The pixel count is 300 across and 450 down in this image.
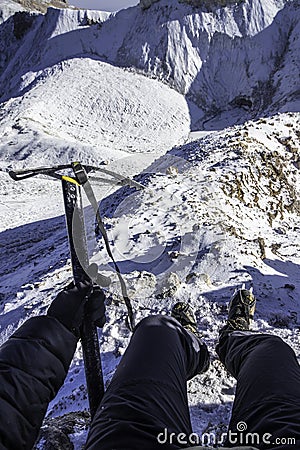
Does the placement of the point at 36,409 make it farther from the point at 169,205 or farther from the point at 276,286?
the point at 169,205

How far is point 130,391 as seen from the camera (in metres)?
1.72

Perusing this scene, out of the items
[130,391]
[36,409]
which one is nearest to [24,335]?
[36,409]

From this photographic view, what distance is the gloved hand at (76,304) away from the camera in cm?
192

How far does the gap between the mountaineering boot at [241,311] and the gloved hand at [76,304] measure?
5.31ft

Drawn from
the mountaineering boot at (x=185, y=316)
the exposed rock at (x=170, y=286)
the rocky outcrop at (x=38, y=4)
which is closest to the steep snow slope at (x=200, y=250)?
the exposed rock at (x=170, y=286)

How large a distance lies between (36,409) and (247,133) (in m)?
7.85

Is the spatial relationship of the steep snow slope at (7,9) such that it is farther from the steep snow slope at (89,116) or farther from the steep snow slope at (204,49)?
the steep snow slope at (89,116)

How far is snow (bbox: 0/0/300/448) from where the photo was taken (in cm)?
416

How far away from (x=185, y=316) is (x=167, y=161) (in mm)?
4323

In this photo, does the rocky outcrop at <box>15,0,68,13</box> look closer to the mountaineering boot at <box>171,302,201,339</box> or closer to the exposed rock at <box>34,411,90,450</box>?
the mountaineering boot at <box>171,302,201,339</box>

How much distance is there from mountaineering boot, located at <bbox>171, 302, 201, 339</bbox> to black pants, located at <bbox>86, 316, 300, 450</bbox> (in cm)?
108

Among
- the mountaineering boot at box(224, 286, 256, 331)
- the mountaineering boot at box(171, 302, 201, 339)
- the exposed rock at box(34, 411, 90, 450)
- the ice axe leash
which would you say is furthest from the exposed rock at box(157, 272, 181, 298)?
the ice axe leash

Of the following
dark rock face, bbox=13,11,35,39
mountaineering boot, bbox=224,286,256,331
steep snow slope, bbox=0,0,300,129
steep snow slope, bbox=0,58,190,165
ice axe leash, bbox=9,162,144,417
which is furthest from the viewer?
dark rock face, bbox=13,11,35,39

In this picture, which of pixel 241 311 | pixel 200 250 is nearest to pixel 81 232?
pixel 241 311
